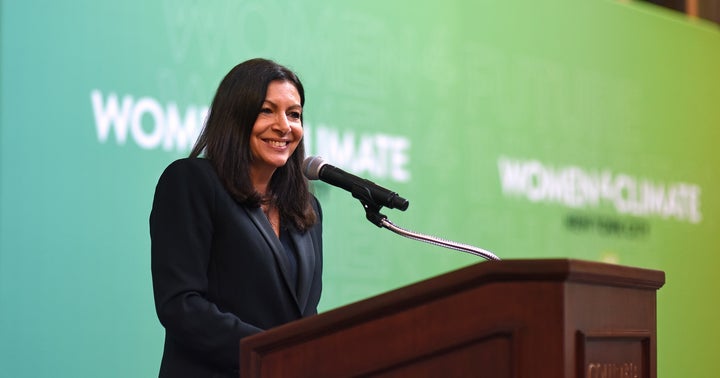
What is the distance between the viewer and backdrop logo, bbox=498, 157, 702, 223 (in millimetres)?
5050

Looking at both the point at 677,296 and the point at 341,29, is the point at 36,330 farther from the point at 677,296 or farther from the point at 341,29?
the point at 677,296

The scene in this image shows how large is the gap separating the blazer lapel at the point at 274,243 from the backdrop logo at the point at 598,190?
2.83 meters

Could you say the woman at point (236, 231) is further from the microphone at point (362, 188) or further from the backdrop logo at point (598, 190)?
the backdrop logo at point (598, 190)

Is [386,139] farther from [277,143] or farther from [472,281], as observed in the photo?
[472,281]

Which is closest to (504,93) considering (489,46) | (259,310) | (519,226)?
(489,46)

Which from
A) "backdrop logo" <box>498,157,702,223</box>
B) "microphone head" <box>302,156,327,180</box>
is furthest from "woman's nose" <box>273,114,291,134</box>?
"backdrop logo" <box>498,157,702,223</box>

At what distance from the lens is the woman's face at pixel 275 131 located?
7.54 ft

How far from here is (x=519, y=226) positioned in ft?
16.5

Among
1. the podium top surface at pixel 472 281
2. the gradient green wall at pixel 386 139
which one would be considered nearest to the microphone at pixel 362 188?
the podium top surface at pixel 472 281

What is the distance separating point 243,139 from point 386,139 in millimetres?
2187

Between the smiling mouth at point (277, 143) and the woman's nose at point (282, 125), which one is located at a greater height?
the woman's nose at point (282, 125)

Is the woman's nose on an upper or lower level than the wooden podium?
upper

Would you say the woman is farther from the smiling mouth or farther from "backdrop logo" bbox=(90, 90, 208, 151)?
"backdrop logo" bbox=(90, 90, 208, 151)

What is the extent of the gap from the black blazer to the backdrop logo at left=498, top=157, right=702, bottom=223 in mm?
2875
